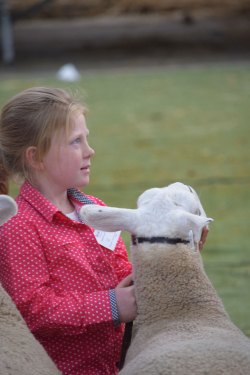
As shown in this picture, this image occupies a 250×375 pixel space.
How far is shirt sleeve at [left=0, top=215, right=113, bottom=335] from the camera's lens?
3.12 meters

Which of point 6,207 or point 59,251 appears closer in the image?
point 6,207

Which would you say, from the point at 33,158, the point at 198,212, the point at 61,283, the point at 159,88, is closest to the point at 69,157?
the point at 33,158

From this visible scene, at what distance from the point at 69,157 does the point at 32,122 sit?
0.57 ft

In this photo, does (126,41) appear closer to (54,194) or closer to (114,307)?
(54,194)

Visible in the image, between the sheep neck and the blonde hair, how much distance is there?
0.61 m

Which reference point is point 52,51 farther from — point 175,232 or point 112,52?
point 175,232

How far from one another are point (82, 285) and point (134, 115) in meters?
9.16

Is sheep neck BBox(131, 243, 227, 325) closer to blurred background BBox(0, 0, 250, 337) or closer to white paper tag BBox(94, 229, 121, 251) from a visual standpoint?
white paper tag BBox(94, 229, 121, 251)

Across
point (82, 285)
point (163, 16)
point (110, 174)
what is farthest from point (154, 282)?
point (163, 16)

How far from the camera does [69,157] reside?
3352mm

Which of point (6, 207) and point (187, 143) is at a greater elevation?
point (6, 207)

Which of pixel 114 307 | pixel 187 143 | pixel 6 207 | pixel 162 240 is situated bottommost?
pixel 187 143

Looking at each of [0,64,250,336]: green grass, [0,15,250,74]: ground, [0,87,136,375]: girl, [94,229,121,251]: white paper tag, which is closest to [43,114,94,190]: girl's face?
[0,87,136,375]: girl

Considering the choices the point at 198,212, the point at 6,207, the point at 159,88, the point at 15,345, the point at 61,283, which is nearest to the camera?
the point at 15,345
